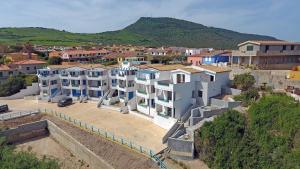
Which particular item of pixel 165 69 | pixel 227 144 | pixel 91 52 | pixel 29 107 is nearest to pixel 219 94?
pixel 165 69

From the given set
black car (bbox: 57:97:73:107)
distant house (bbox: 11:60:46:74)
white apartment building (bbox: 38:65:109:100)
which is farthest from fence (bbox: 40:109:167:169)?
distant house (bbox: 11:60:46:74)

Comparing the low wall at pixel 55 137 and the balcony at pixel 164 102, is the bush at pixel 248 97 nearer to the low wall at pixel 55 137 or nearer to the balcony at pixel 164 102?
the balcony at pixel 164 102

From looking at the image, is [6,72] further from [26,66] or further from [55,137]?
[55,137]

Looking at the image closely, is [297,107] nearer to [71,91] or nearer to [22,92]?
[71,91]

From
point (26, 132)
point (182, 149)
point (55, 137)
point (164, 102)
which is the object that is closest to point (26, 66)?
point (26, 132)

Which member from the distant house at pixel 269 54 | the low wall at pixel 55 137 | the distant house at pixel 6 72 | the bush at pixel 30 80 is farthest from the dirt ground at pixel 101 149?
the distant house at pixel 269 54
